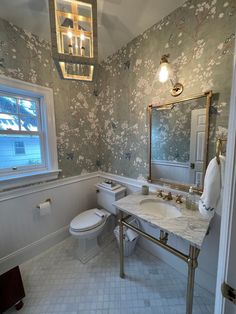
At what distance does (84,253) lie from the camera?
1.72 metres

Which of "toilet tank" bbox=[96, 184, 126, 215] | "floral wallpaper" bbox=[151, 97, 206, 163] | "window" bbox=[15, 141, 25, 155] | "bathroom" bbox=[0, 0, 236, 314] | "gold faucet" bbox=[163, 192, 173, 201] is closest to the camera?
"bathroom" bbox=[0, 0, 236, 314]

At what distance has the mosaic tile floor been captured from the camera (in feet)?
4.03

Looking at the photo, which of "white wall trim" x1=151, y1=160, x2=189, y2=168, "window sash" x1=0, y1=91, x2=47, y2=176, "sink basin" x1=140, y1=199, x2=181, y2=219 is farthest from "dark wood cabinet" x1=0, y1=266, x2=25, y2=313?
"white wall trim" x1=151, y1=160, x2=189, y2=168

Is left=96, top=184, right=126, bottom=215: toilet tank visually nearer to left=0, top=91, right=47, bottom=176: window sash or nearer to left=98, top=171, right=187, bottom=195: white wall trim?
left=98, top=171, right=187, bottom=195: white wall trim

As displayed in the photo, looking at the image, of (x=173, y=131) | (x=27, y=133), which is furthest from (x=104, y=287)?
(x=27, y=133)

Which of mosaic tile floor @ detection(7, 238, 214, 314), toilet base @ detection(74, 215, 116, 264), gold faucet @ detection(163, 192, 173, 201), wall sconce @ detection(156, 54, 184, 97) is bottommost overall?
mosaic tile floor @ detection(7, 238, 214, 314)

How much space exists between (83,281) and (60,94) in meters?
2.09

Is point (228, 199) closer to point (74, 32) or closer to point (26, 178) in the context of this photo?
point (74, 32)

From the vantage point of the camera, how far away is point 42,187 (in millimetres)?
1780

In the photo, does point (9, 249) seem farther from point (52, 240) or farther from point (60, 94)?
point (60, 94)

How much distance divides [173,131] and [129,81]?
0.83 m

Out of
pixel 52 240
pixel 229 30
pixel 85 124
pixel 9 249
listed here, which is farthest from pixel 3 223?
pixel 229 30

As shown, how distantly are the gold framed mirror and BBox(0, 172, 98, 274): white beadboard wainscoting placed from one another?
3.70 ft

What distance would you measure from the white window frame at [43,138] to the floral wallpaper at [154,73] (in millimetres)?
711
